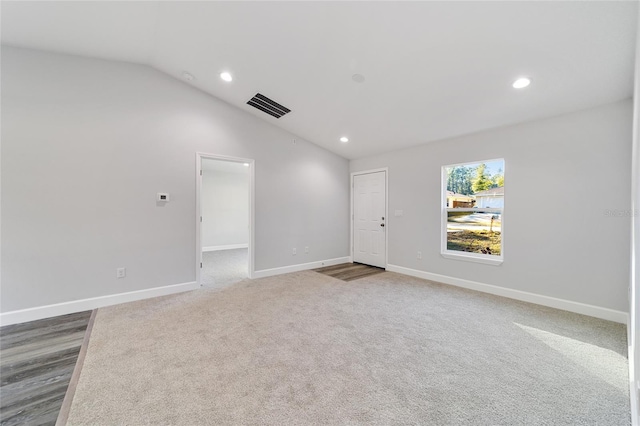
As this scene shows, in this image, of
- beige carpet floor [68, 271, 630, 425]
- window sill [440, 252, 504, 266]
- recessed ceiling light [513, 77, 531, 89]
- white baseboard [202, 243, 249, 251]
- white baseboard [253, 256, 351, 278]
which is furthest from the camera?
white baseboard [202, 243, 249, 251]

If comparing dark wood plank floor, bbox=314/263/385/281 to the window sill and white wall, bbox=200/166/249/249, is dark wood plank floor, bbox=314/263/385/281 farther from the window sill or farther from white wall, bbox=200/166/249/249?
→ white wall, bbox=200/166/249/249

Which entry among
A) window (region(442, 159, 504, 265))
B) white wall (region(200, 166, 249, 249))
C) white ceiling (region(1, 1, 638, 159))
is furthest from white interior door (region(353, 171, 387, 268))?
white wall (region(200, 166, 249, 249))

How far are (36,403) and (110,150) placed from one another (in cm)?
281

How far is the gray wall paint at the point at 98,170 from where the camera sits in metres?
2.79

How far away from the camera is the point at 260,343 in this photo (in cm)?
228

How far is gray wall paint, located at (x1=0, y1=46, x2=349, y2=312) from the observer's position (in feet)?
9.17

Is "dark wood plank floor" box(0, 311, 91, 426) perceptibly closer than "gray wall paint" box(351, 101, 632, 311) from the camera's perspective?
Yes

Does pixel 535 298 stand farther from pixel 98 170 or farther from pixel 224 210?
pixel 224 210

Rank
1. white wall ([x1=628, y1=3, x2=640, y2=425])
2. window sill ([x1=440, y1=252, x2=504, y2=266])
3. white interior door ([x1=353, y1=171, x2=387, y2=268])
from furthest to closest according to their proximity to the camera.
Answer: white interior door ([x1=353, y1=171, x2=387, y2=268]) → window sill ([x1=440, y1=252, x2=504, y2=266]) → white wall ([x1=628, y1=3, x2=640, y2=425])

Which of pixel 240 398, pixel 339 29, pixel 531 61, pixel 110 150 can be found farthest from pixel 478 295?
pixel 110 150

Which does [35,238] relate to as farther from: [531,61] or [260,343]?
[531,61]

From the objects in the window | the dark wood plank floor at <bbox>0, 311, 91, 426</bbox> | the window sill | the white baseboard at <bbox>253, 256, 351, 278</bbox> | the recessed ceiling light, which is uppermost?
the recessed ceiling light

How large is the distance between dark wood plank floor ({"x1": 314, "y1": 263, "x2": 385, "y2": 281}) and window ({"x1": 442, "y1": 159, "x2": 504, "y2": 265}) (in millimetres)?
1443

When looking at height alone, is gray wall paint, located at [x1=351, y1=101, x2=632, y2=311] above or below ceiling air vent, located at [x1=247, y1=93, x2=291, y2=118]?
below
